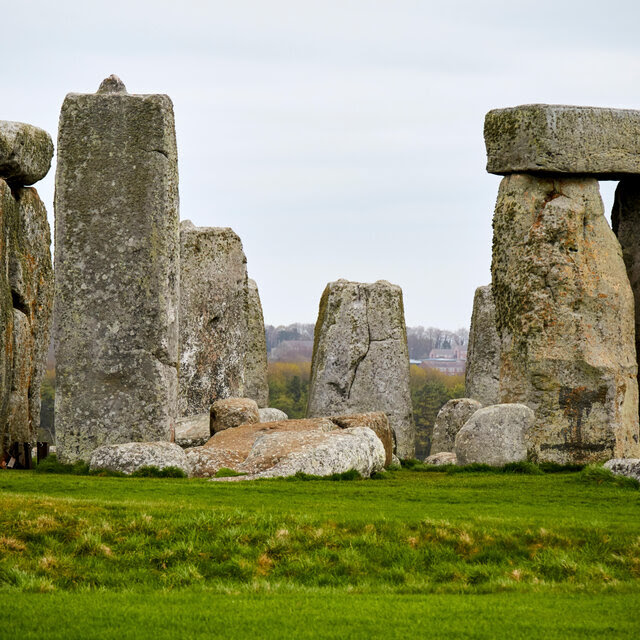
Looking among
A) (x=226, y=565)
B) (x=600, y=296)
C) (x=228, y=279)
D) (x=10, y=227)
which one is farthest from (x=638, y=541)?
(x=228, y=279)

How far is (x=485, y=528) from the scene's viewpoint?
11.4m

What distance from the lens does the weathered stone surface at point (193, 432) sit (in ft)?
67.1

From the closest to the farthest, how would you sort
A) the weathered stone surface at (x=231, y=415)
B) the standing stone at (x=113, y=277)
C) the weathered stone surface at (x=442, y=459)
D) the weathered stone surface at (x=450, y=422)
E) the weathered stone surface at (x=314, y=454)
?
the weathered stone surface at (x=314, y=454) < the standing stone at (x=113, y=277) < the weathered stone surface at (x=231, y=415) < the weathered stone surface at (x=442, y=459) < the weathered stone surface at (x=450, y=422)

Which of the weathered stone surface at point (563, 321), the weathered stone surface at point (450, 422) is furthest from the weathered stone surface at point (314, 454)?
the weathered stone surface at point (450, 422)

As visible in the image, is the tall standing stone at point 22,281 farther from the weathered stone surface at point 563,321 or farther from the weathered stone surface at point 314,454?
the weathered stone surface at point 563,321

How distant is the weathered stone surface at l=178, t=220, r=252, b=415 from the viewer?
26391 millimetres

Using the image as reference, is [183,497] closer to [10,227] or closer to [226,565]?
[226,565]

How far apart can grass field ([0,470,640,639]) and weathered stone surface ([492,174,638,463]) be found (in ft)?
20.6

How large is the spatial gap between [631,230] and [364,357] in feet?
27.2

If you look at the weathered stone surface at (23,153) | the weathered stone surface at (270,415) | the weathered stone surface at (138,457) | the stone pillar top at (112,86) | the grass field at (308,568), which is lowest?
the grass field at (308,568)

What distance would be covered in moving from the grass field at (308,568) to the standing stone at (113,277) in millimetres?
4053

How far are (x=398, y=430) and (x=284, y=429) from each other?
10904 mm

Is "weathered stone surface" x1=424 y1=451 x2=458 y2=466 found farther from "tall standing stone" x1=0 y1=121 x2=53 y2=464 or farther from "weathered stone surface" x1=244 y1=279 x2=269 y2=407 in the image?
"weathered stone surface" x1=244 y1=279 x2=269 y2=407

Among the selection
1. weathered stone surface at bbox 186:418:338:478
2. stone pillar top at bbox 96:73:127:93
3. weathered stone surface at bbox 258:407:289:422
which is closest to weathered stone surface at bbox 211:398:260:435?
weathered stone surface at bbox 186:418:338:478
